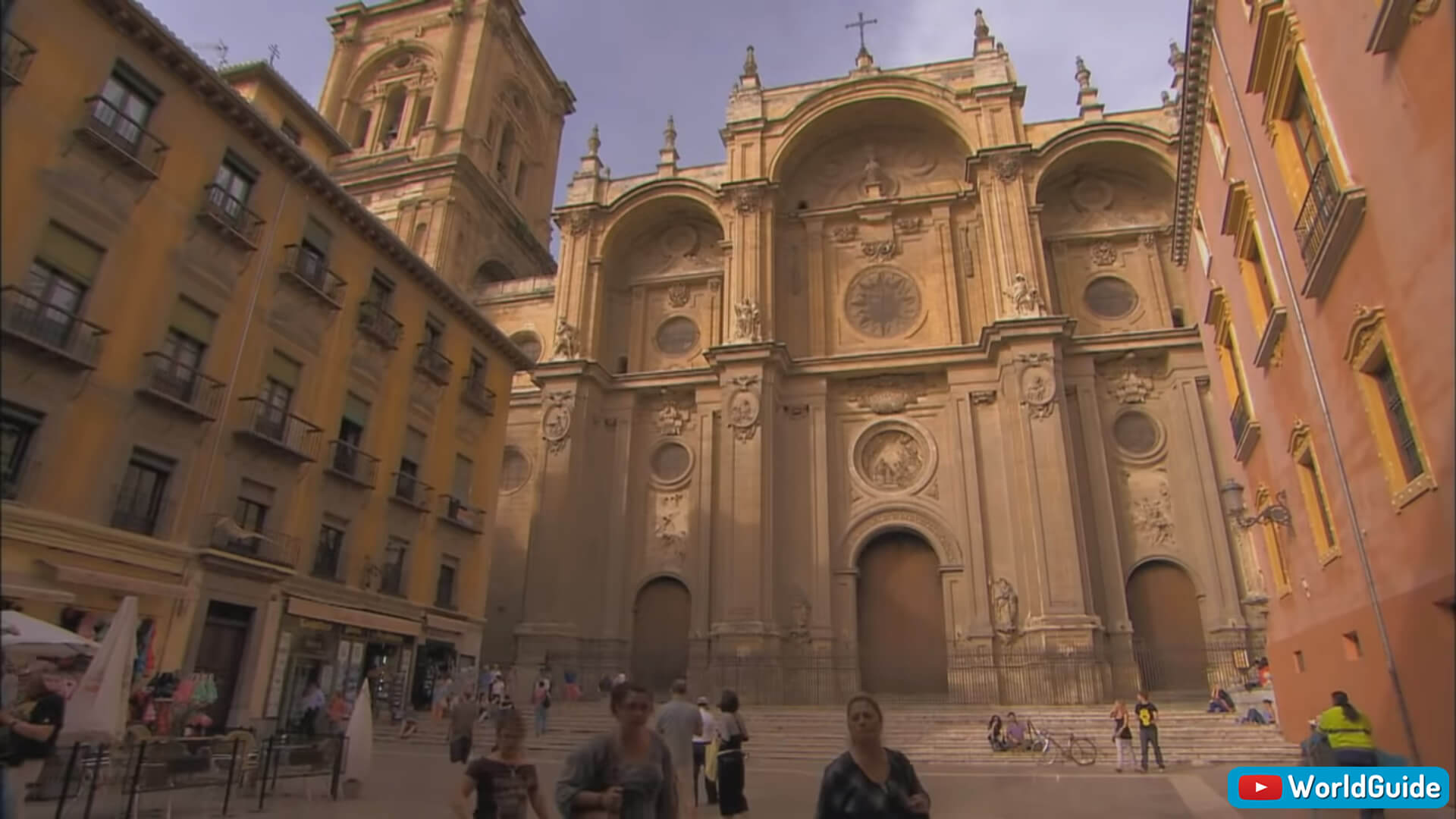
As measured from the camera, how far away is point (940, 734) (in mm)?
17391

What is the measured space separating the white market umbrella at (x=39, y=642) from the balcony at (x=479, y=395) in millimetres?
13285

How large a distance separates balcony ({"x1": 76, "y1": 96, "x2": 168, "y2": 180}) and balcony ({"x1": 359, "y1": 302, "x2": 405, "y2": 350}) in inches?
449

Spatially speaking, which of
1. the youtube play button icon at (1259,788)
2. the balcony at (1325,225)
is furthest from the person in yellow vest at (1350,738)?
the balcony at (1325,225)

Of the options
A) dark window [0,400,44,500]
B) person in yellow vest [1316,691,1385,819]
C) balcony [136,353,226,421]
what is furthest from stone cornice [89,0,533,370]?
person in yellow vest [1316,691,1385,819]

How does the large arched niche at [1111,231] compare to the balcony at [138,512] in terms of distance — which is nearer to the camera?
the balcony at [138,512]

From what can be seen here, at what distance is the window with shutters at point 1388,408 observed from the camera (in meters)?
7.90

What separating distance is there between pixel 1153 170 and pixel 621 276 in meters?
18.3

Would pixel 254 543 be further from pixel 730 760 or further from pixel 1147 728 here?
pixel 1147 728

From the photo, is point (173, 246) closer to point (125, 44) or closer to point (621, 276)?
point (125, 44)

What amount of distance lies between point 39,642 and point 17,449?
83.7 inches

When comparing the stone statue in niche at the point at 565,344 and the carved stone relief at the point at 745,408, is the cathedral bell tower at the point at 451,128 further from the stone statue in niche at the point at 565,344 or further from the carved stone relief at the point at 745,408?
the carved stone relief at the point at 745,408

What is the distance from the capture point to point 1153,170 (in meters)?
27.1

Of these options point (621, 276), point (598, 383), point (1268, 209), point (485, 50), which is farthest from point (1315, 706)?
point (485, 50)

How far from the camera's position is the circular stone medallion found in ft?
93.4
